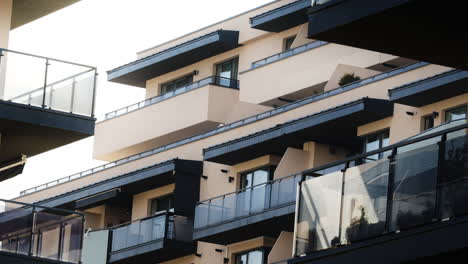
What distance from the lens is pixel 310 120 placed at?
46.6 meters

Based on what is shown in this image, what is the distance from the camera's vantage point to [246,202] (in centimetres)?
4841

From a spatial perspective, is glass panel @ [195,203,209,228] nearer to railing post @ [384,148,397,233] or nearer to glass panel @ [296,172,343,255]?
glass panel @ [296,172,343,255]

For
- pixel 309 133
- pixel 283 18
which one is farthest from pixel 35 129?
pixel 283 18

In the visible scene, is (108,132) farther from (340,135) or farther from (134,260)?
(340,135)

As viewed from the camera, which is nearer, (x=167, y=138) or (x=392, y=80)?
(x=392, y=80)

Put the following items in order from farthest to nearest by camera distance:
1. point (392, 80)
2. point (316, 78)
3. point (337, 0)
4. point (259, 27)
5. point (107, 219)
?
point (107, 219) < point (259, 27) < point (316, 78) < point (392, 80) < point (337, 0)

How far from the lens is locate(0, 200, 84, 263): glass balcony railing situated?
1049 inches

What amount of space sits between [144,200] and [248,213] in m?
7.67

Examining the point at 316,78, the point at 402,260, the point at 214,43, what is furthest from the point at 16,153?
the point at 214,43

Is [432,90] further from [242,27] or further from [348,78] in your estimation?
[242,27]

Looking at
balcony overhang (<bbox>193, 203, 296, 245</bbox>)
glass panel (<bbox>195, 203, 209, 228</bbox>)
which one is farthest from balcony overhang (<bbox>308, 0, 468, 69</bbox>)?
glass panel (<bbox>195, 203, 209, 228</bbox>)

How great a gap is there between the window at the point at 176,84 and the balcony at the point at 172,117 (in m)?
1.40

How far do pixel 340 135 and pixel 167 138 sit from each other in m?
10.6

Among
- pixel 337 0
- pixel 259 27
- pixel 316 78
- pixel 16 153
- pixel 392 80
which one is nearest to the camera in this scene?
pixel 337 0
